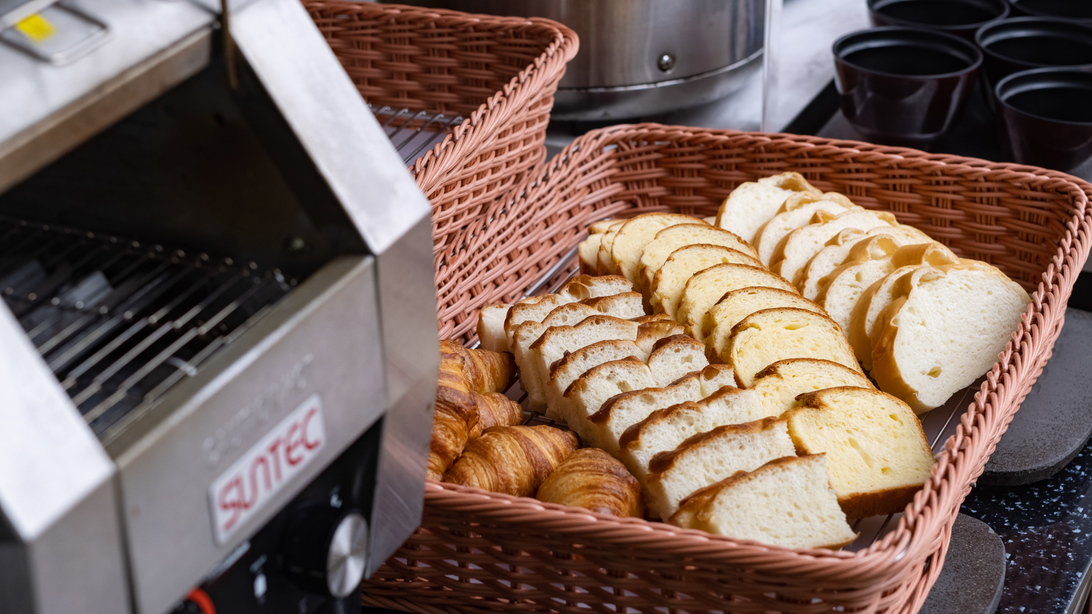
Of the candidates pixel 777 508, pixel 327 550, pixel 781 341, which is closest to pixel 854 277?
pixel 781 341

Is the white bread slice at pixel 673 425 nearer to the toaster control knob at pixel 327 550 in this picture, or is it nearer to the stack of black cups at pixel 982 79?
the toaster control knob at pixel 327 550

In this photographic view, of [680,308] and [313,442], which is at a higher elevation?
[313,442]

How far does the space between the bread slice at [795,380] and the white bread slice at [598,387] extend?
14cm

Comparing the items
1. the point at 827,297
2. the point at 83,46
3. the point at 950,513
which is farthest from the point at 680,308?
the point at 83,46

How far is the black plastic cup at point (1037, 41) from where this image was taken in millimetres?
1870

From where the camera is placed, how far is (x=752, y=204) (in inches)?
62.4

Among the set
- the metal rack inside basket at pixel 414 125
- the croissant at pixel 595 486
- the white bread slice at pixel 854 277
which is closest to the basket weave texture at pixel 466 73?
the metal rack inside basket at pixel 414 125

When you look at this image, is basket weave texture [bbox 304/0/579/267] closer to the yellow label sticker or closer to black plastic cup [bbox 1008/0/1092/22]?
the yellow label sticker

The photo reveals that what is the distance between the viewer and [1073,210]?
1391mm

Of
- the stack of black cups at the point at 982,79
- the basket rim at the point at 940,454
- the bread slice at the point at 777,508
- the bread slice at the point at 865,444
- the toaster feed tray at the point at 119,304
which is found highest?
the toaster feed tray at the point at 119,304

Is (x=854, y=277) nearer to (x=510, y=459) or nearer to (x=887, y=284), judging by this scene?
(x=887, y=284)

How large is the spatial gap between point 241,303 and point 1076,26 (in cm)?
182

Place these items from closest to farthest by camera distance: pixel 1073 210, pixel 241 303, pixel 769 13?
1. pixel 241 303
2. pixel 1073 210
3. pixel 769 13

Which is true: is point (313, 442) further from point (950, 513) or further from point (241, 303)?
point (950, 513)
